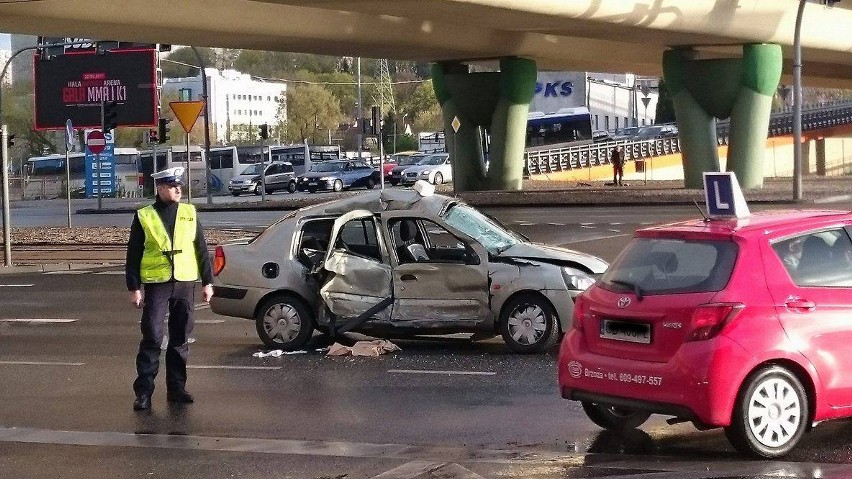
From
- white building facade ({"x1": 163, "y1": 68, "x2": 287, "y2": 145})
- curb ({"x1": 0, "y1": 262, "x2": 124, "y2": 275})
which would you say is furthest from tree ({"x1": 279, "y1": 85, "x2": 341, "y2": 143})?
curb ({"x1": 0, "y1": 262, "x2": 124, "y2": 275})

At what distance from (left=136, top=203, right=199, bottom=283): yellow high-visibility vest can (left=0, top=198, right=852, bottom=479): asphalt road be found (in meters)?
1.04

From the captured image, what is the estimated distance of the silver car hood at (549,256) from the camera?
12422 mm

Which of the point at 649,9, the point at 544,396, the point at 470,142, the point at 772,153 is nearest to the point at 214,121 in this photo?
the point at 772,153

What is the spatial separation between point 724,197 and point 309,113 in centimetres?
10818

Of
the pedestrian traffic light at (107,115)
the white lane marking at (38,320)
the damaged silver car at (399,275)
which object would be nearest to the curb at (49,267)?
the white lane marking at (38,320)

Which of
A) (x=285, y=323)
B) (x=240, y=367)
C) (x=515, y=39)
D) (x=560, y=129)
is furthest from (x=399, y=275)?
(x=560, y=129)

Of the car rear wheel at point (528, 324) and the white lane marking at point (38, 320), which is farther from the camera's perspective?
the white lane marking at point (38, 320)

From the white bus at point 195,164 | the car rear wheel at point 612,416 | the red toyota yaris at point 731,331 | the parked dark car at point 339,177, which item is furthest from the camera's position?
the white bus at point 195,164

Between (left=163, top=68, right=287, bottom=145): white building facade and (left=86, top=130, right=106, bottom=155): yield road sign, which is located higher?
(left=163, top=68, right=287, bottom=145): white building facade

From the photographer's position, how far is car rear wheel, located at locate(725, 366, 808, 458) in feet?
25.4

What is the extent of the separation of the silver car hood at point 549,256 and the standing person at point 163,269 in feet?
11.2

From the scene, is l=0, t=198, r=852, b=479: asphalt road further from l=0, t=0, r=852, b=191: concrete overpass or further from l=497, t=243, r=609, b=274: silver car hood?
l=0, t=0, r=852, b=191: concrete overpass

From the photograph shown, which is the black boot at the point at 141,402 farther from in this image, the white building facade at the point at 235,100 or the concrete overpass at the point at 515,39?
the white building facade at the point at 235,100

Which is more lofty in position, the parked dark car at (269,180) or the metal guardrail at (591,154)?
the metal guardrail at (591,154)
